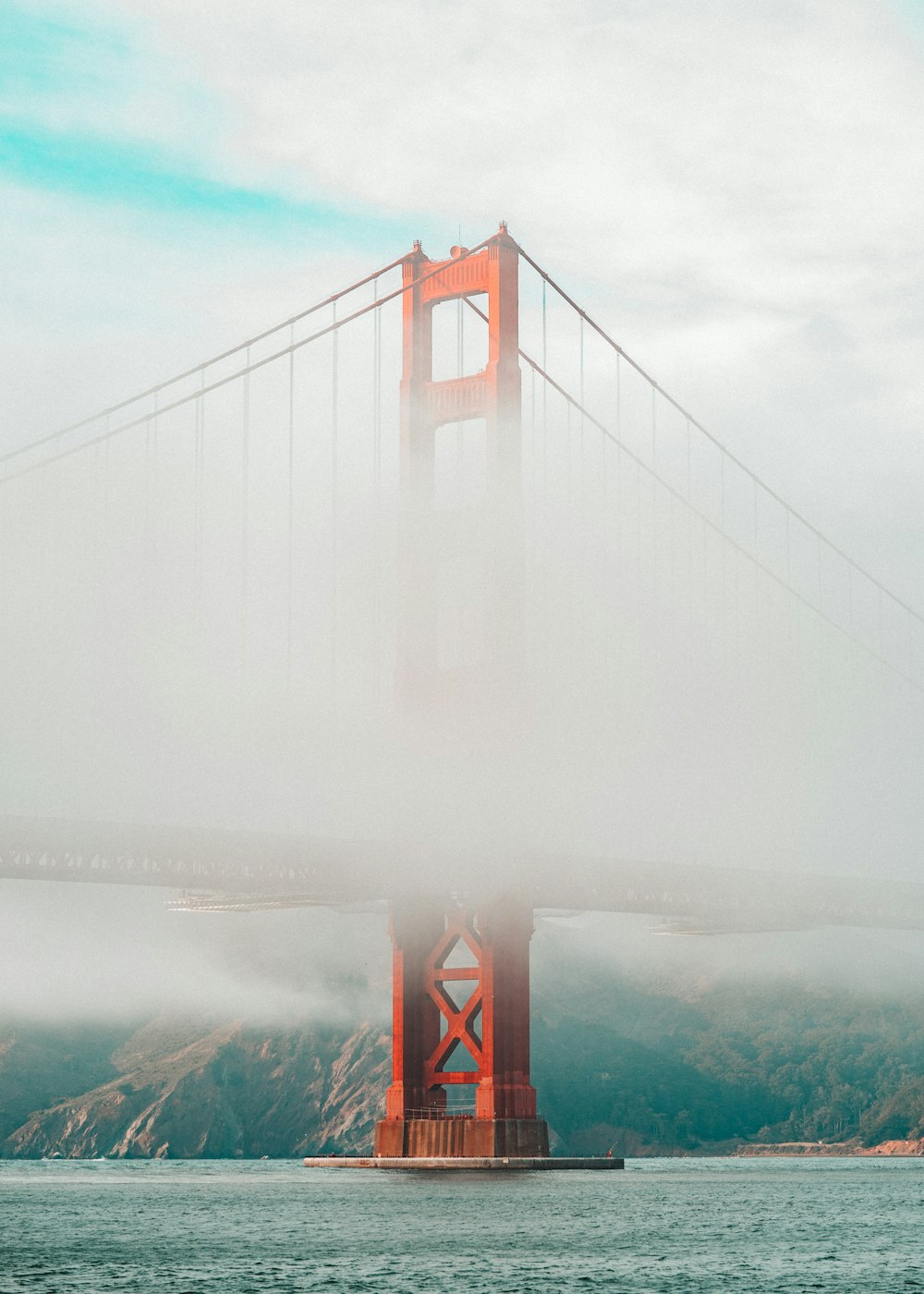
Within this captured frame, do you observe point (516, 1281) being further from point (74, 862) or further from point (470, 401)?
point (470, 401)

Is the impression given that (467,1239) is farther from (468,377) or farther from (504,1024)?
(468,377)

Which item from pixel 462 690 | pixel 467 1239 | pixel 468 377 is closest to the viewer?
pixel 467 1239

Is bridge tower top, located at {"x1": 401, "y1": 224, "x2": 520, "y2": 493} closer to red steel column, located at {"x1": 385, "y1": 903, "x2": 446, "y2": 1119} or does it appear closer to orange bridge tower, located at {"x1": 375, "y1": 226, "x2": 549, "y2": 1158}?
orange bridge tower, located at {"x1": 375, "y1": 226, "x2": 549, "y2": 1158}

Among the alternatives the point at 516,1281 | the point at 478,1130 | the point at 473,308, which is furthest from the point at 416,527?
the point at 516,1281

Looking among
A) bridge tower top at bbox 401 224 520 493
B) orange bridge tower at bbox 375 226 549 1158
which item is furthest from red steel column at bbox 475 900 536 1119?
bridge tower top at bbox 401 224 520 493

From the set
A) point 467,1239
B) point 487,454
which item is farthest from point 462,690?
point 467,1239

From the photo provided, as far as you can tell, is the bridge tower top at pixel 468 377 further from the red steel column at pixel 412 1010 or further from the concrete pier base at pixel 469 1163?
the concrete pier base at pixel 469 1163

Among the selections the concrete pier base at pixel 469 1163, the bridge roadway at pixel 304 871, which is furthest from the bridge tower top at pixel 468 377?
the concrete pier base at pixel 469 1163

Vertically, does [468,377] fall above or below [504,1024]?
above
